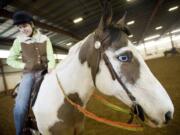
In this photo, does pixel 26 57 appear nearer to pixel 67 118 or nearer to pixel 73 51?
pixel 73 51

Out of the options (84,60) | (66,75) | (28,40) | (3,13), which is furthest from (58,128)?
(3,13)

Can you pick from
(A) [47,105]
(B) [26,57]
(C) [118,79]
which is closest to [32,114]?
(A) [47,105]

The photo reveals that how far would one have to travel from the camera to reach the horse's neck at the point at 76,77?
1764 mm

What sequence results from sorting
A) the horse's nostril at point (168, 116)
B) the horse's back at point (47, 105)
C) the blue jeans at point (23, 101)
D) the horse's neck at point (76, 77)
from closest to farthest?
the horse's nostril at point (168, 116)
the horse's neck at point (76, 77)
the horse's back at point (47, 105)
the blue jeans at point (23, 101)

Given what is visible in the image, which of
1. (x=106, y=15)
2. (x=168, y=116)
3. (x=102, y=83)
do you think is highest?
(x=106, y=15)

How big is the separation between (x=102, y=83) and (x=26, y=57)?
103cm

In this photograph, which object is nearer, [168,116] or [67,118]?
[168,116]

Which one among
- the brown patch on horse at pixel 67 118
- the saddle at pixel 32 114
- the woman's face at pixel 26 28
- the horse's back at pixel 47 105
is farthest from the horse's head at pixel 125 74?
the woman's face at pixel 26 28

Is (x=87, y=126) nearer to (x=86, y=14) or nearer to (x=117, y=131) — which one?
(x=117, y=131)

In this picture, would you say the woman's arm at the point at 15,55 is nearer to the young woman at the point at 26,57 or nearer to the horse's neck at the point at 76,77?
the young woman at the point at 26,57

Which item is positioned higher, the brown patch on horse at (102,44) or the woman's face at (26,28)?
the woman's face at (26,28)

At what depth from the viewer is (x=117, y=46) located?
152 cm

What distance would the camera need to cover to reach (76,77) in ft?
5.91

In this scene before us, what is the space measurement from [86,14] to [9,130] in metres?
8.07
